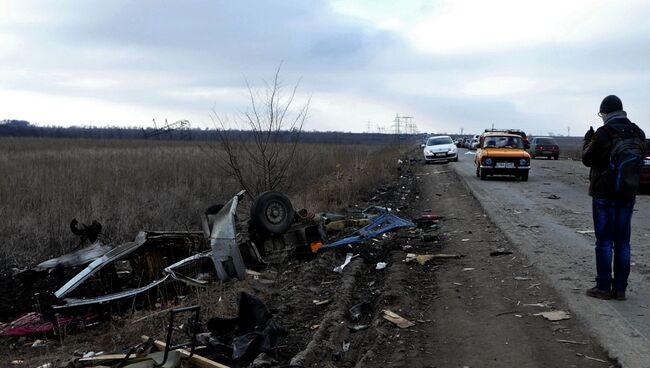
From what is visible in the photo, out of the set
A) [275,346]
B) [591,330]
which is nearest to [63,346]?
[275,346]

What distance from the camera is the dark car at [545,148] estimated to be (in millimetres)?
40459

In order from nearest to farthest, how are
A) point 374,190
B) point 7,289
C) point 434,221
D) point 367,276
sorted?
point 367,276 < point 7,289 < point 434,221 < point 374,190

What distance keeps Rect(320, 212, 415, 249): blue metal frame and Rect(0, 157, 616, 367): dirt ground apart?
0.56 feet

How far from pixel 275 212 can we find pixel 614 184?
4.86 meters

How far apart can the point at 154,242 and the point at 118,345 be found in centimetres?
275

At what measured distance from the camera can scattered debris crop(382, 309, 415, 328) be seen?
5291mm

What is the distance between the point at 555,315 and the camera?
5363 millimetres

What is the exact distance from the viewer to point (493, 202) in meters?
14.6

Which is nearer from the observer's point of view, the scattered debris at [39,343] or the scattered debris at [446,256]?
the scattered debris at [39,343]

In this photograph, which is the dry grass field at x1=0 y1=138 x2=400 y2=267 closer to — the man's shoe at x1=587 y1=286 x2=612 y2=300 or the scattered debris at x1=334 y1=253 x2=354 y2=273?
the scattered debris at x1=334 y1=253 x2=354 y2=273

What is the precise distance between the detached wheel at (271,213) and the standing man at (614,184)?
4533 millimetres

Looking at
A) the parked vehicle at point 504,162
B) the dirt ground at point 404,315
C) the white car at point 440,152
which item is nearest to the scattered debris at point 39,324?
the dirt ground at point 404,315

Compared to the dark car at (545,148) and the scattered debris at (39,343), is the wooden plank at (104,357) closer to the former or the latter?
the scattered debris at (39,343)

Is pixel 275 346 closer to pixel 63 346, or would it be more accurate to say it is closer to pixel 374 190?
pixel 63 346
